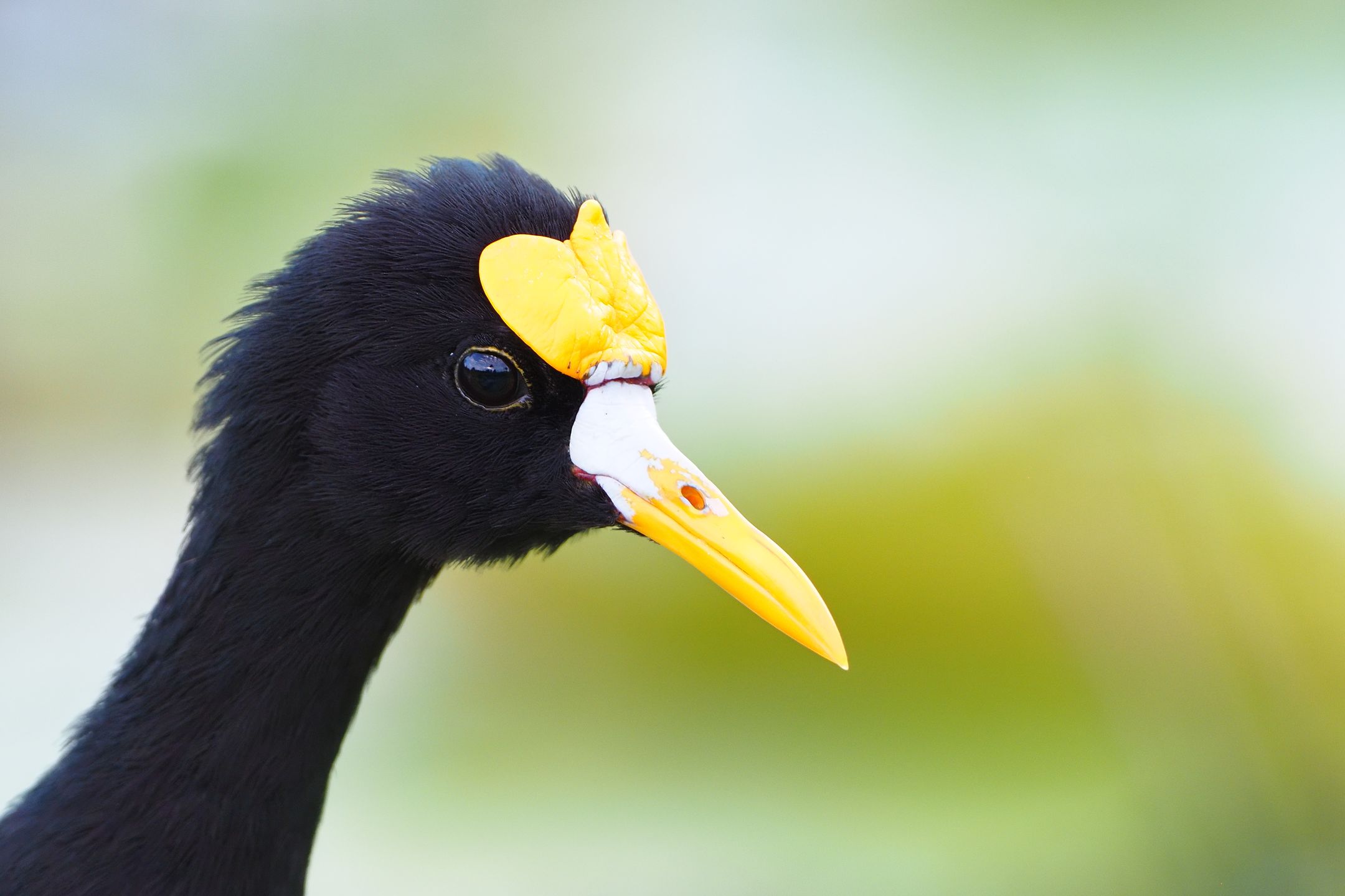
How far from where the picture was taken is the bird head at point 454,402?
1423 millimetres

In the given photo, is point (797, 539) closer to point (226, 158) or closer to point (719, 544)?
point (719, 544)

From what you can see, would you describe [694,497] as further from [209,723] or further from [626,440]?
[209,723]

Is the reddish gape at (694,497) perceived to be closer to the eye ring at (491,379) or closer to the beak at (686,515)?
the beak at (686,515)

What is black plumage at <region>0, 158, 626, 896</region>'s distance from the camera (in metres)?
1.44

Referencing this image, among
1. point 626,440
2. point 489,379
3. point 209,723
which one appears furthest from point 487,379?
point 209,723

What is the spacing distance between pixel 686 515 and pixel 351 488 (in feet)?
1.43

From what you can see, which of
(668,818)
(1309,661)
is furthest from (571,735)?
(1309,661)

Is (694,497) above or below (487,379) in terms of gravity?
below

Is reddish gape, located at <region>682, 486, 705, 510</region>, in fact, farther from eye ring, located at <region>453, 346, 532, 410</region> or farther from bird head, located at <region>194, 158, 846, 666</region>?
eye ring, located at <region>453, 346, 532, 410</region>

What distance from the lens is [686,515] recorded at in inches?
55.9

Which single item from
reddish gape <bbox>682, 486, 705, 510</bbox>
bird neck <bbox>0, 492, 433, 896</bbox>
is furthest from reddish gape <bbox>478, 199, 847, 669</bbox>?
bird neck <bbox>0, 492, 433, 896</bbox>

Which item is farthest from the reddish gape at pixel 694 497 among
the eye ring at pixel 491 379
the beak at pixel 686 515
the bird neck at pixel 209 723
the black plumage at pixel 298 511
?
the bird neck at pixel 209 723

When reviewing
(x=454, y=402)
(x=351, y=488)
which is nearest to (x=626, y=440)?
(x=454, y=402)

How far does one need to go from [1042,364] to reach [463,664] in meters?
2.44
